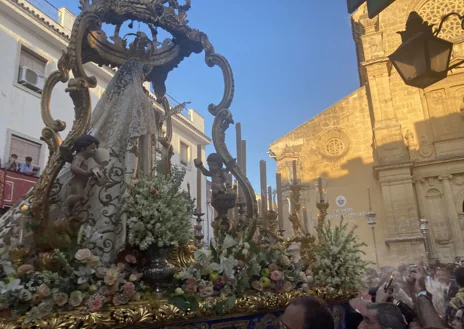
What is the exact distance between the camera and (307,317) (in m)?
2.24

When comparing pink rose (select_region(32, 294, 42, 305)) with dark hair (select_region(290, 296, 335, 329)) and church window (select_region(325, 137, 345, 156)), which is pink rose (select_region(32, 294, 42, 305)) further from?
church window (select_region(325, 137, 345, 156))

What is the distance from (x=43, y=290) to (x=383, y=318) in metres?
2.16

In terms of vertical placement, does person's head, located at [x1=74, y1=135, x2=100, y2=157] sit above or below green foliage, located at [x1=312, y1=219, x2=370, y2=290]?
above

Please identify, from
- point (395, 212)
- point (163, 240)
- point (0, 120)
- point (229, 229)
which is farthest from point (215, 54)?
point (395, 212)

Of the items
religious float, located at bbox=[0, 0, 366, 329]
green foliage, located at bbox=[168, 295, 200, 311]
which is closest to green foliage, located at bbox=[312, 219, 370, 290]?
religious float, located at bbox=[0, 0, 366, 329]

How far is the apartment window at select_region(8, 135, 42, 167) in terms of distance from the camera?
1206 centimetres

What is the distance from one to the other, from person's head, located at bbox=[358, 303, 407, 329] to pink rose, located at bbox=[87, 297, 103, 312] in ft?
5.68

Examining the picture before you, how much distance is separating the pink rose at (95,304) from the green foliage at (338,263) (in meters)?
2.47

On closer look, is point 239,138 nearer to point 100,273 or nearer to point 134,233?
point 134,233

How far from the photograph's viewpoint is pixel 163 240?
2811mm

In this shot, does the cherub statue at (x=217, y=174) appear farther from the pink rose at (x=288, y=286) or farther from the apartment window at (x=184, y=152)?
the apartment window at (x=184, y=152)

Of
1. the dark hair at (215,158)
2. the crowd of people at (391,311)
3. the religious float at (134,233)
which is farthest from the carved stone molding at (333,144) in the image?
the dark hair at (215,158)

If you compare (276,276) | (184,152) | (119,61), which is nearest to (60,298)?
(276,276)

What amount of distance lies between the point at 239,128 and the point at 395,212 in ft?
53.8
